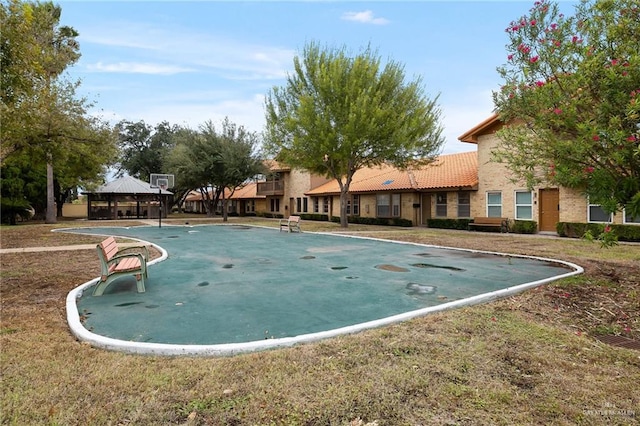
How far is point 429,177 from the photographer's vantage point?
A: 2712 centimetres

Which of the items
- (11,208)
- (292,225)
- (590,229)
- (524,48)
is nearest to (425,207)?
(292,225)

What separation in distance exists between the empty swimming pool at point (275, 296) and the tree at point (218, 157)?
21791mm

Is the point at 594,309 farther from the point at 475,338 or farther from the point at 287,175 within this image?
the point at 287,175

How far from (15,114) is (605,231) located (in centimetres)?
1201

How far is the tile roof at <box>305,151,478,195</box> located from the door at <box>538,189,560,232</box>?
372cm

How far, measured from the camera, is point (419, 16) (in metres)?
10.9

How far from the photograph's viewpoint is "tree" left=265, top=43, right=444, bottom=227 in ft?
68.1

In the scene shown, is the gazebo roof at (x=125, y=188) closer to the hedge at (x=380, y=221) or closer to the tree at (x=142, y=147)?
the tree at (x=142, y=147)

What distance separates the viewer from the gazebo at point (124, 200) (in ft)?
125

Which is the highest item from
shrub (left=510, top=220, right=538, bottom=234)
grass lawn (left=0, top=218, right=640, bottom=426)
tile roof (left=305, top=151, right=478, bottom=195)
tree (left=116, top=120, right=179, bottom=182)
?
tree (left=116, top=120, right=179, bottom=182)

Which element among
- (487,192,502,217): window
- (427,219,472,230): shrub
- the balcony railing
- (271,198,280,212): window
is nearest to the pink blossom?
(487,192,502,217): window

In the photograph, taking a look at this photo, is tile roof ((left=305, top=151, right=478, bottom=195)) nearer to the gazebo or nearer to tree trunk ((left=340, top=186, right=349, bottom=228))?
tree trunk ((left=340, top=186, right=349, bottom=228))

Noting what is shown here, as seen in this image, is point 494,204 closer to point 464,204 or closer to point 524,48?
point 464,204

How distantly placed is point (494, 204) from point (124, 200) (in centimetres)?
3495
